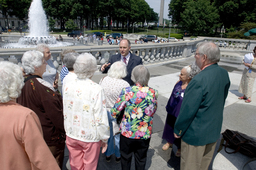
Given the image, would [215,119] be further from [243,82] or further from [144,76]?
[243,82]

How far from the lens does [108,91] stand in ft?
9.16

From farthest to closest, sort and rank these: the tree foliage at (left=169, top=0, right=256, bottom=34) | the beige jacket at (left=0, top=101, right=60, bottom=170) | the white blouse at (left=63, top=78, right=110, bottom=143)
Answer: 1. the tree foliage at (left=169, top=0, right=256, bottom=34)
2. the white blouse at (left=63, top=78, right=110, bottom=143)
3. the beige jacket at (left=0, top=101, right=60, bottom=170)

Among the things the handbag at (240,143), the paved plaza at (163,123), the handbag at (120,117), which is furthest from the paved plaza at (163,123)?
the handbag at (120,117)

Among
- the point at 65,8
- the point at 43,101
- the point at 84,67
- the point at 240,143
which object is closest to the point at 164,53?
the point at 240,143

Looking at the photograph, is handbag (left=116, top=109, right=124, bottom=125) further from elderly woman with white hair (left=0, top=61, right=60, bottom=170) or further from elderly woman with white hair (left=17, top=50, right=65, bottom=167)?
elderly woman with white hair (left=0, top=61, right=60, bottom=170)

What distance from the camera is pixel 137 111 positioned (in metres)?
2.41

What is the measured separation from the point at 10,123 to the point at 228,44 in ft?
78.1

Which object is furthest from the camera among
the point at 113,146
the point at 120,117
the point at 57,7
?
the point at 57,7

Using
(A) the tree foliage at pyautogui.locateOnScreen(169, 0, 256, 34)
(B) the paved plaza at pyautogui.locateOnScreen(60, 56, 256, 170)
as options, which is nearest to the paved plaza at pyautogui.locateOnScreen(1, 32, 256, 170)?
(B) the paved plaza at pyautogui.locateOnScreen(60, 56, 256, 170)

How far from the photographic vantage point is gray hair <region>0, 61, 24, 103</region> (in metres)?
1.48

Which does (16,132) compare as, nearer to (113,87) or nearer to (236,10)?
(113,87)

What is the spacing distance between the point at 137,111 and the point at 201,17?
47.6m

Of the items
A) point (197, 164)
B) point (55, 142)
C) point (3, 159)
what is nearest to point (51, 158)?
point (3, 159)

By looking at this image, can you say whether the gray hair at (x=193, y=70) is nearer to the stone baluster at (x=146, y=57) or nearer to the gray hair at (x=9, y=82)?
the gray hair at (x=9, y=82)
